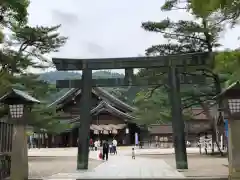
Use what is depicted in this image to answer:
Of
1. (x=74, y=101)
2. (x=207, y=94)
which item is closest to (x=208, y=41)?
(x=207, y=94)

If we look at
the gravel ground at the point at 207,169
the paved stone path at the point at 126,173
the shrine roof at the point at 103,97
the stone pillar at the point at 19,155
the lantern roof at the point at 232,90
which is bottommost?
the paved stone path at the point at 126,173

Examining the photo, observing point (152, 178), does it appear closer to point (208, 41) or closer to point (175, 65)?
point (175, 65)

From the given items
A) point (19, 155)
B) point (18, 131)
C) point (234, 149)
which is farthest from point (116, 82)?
point (234, 149)

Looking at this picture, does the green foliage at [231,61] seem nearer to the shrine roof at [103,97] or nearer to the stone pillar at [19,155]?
the stone pillar at [19,155]

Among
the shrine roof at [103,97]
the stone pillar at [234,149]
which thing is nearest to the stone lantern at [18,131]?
the stone pillar at [234,149]

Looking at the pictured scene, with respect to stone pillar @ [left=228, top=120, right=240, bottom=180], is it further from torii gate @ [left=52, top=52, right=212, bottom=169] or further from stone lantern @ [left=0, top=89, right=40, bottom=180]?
stone lantern @ [left=0, top=89, right=40, bottom=180]

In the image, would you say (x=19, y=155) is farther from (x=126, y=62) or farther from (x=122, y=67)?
(x=126, y=62)

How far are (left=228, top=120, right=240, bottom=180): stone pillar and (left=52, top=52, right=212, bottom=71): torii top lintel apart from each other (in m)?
6.15

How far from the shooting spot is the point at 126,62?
16984 millimetres

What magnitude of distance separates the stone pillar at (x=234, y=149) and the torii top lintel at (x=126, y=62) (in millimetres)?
6146

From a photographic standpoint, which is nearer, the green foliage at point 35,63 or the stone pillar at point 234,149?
the stone pillar at point 234,149

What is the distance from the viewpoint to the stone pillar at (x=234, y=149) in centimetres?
1068

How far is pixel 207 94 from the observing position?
23297 millimetres

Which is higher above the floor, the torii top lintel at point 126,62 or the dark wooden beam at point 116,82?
the torii top lintel at point 126,62
